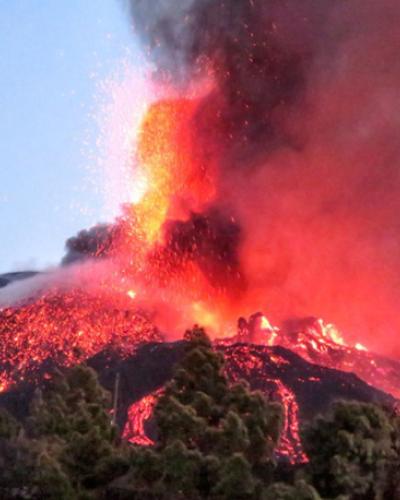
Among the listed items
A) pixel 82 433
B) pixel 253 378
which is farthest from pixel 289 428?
pixel 82 433

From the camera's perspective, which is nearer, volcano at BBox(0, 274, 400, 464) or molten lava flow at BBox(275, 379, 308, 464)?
molten lava flow at BBox(275, 379, 308, 464)

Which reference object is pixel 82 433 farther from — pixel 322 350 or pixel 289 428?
pixel 322 350

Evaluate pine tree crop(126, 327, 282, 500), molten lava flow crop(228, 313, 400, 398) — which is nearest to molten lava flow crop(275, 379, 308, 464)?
pine tree crop(126, 327, 282, 500)

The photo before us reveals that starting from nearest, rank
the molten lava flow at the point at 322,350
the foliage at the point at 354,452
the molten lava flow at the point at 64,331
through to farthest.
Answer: the foliage at the point at 354,452 < the molten lava flow at the point at 64,331 < the molten lava flow at the point at 322,350

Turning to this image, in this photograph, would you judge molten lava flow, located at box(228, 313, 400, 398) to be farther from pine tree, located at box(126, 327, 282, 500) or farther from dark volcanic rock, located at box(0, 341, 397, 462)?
pine tree, located at box(126, 327, 282, 500)

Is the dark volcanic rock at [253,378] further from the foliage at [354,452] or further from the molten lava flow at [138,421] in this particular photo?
the foliage at [354,452]

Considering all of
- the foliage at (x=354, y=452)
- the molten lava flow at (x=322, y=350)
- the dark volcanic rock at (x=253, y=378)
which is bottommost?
the foliage at (x=354, y=452)

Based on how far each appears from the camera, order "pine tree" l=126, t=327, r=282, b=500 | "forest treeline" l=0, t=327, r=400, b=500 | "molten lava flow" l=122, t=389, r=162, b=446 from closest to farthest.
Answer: "forest treeline" l=0, t=327, r=400, b=500
"pine tree" l=126, t=327, r=282, b=500
"molten lava flow" l=122, t=389, r=162, b=446

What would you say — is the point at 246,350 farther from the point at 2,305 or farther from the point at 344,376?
the point at 2,305

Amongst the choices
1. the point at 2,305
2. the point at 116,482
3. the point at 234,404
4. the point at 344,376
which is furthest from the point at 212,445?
the point at 2,305

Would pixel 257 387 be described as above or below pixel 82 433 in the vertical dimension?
above

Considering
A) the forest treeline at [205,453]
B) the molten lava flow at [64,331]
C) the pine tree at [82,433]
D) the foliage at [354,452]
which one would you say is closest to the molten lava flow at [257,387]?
the pine tree at [82,433]

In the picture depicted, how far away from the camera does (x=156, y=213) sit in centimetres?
8031

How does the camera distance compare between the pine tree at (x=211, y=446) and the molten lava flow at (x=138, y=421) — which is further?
→ the molten lava flow at (x=138, y=421)
